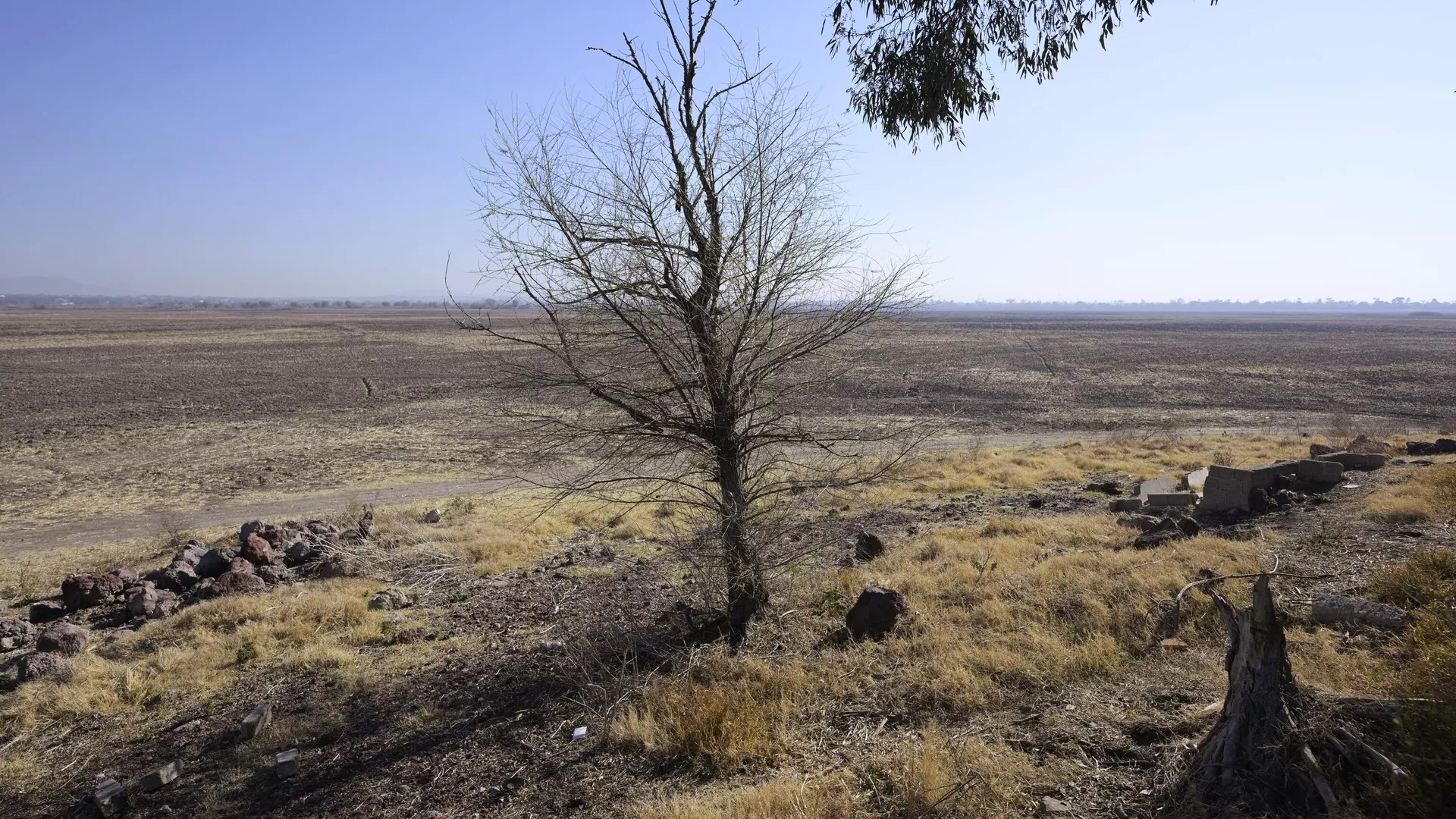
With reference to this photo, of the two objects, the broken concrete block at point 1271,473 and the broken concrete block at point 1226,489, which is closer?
the broken concrete block at point 1226,489

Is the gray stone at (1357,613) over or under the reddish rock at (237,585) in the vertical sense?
over

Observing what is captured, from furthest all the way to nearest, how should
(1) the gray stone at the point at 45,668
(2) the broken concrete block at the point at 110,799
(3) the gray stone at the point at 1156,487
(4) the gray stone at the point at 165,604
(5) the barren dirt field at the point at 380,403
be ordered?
(5) the barren dirt field at the point at 380,403
(3) the gray stone at the point at 1156,487
(4) the gray stone at the point at 165,604
(1) the gray stone at the point at 45,668
(2) the broken concrete block at the point at 110,799

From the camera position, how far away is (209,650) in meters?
8.30

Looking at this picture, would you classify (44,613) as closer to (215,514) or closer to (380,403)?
(215,514)

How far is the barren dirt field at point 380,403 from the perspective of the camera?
17.3 meters

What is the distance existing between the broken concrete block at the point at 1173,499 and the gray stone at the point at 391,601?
10.8 m

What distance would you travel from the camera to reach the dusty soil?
4.97 meters

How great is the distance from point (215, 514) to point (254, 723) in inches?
450

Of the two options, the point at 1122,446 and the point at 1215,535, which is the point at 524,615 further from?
the point at 1122,446

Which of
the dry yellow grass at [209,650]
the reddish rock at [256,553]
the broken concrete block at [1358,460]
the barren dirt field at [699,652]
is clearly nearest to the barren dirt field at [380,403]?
the barren dirt field at [699,652]

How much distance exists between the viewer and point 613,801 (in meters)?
4.99

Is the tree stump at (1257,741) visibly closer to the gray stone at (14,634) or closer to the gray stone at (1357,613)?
the gray stone at (1357,613)

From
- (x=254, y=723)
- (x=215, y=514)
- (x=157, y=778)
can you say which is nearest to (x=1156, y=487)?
(x=254, y=723)

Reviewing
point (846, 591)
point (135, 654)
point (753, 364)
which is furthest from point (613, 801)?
point (135, 654)
